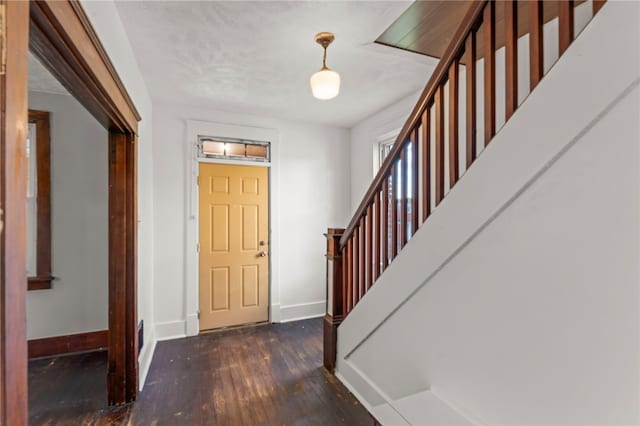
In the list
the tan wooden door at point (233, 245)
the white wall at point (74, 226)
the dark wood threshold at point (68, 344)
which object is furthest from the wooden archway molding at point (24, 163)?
the tan wooden door at point (233, 245)

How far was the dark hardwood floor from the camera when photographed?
1923mm

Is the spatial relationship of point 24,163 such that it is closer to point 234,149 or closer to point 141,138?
point 141,138

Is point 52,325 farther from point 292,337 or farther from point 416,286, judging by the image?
point 416,286

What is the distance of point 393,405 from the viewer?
1.50 meters

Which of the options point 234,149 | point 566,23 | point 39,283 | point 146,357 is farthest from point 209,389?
point 566,23

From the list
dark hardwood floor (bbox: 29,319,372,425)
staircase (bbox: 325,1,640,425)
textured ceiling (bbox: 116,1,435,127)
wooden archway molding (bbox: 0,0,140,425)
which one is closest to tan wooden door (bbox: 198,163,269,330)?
dark hardwood floor (bbox: 29,319,372,425)

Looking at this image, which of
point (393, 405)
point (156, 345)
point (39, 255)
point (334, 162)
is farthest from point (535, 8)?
point (39, 255)

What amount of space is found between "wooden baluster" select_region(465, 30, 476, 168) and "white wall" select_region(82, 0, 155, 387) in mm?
1610

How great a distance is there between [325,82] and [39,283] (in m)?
3.07

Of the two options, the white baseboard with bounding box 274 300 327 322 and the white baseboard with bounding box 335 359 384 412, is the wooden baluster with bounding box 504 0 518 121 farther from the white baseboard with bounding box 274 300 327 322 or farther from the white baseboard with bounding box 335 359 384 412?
the white baseboard with bounding box 274 300 327 322

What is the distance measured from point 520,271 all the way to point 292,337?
2.65m

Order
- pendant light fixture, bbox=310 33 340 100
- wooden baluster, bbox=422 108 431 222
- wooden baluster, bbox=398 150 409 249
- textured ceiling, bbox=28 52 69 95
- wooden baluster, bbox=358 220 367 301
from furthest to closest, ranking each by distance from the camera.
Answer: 1. textured ceiling, bbox=28 52 69 95
2. wooden baluster, bbox=358 220 367 301
3. pendant light fixture, bbox=310 33 340 100
4. wooden baluster, bbox=398 150 409 249
5. wooden baluster, bbox=422 108 431 222

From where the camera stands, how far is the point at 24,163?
0.76m

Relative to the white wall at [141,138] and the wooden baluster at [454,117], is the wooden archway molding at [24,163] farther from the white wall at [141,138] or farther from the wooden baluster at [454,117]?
the wooden baluster at [454,117]
